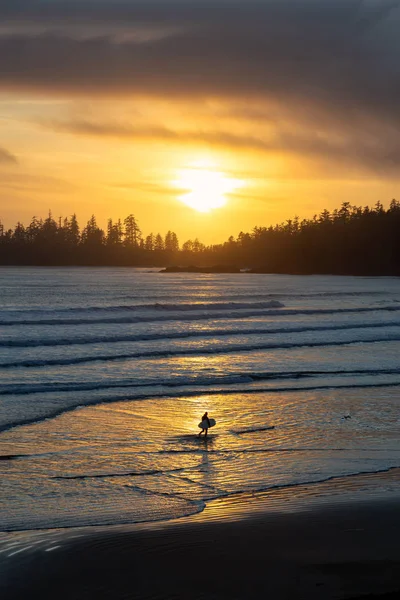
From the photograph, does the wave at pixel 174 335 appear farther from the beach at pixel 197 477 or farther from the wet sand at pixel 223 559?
the wet sand at pixel 223 559

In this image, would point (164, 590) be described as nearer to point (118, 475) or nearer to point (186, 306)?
point (118, 475)

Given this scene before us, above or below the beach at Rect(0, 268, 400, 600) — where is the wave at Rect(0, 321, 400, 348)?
above

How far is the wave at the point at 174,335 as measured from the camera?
1011 inches

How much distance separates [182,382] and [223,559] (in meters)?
11.1

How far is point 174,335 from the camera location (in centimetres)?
3006

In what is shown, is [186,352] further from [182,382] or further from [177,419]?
[177,419]

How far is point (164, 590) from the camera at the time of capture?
6.08 metres

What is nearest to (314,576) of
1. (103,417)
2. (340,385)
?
(103,417)

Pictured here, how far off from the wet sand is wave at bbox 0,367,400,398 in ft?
29.1

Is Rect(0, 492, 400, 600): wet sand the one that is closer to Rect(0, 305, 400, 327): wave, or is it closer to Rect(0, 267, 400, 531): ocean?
Rect(0, 267, 400, 531): ocean

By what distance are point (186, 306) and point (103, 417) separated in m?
32.9

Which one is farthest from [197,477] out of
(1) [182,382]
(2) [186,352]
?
(2) [186,352]

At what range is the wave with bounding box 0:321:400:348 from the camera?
25.7 m

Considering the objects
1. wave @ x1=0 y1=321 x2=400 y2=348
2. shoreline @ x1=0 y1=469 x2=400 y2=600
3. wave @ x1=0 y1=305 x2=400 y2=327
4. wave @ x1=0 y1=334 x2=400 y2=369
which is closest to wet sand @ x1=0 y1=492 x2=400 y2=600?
shoreline @ x1=0 y1=469 x2=400 y2=600
